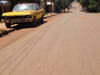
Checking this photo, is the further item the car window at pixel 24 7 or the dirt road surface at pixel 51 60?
the car window at pixel 24 7

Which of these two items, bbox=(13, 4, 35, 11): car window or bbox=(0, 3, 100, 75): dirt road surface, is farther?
bbox=(13, 4, 35, 11): car window

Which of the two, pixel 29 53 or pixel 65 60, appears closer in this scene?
pixel 65 60

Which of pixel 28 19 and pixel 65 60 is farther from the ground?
pixel 28 19

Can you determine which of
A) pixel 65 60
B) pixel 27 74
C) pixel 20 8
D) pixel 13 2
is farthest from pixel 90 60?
pixel 13 2

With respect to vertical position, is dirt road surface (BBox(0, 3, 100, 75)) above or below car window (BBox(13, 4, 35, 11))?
below

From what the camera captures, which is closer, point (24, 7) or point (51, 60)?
point (51, 60)

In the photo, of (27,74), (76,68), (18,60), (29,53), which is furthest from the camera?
(29,53)

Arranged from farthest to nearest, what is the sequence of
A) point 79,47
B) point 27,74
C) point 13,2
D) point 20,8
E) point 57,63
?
point 13,2
point 20,8
point 79,47
point 57,63
point 27,74

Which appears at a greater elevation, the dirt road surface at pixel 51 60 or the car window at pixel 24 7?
the car window at pixel 24 7

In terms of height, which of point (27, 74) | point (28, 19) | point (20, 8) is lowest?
point (27, 74)

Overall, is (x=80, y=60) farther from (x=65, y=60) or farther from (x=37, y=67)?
(x=37, y=67)

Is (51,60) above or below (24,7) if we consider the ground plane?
below

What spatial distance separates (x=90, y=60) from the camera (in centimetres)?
509

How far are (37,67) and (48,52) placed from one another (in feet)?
4.96
